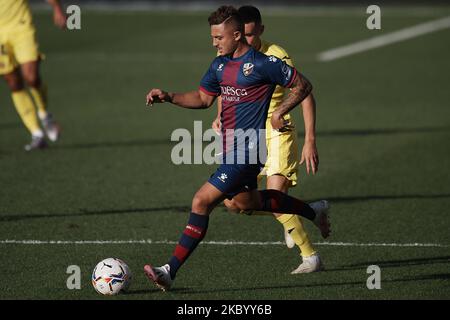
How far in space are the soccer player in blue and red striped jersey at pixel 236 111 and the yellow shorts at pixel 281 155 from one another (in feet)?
2.57

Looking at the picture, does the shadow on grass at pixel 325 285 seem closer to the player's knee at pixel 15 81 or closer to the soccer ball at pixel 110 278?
the soccer ball at pixel 110 278

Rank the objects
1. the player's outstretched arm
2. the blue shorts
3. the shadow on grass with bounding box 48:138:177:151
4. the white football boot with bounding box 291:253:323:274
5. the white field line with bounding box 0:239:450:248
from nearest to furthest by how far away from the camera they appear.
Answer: the player's outstretched arm < the blue shorts < the white football boot with bounding box 291:253:323:274 < the white field line with bounding box 0:239:450:248 < the shadow on grass with bounding box 48:138:177:151

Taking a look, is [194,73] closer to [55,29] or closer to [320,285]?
[55,29]

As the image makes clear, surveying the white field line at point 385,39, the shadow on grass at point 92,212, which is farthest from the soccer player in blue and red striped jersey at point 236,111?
the white field line at point 385,39

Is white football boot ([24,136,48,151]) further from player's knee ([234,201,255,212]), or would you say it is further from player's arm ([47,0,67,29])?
player's knee ([234,201,255,212])

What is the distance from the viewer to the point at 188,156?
15.3 meters

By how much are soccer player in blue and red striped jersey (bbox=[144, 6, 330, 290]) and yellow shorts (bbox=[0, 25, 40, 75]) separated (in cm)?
671

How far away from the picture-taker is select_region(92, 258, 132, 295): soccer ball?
851 cm

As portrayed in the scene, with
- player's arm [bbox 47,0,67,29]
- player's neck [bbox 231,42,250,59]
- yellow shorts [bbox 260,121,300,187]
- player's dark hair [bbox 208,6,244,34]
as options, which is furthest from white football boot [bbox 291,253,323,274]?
player's arm [bbox 47,0,67,29]

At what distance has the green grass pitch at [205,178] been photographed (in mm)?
9148

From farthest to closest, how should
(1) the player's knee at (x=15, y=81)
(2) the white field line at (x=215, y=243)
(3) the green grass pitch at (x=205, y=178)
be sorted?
(1) the player's knee at (x=15, y=81), (2) the white field line at (x=215, y=243), (3) the green grass pitch at (x=205, y=178)

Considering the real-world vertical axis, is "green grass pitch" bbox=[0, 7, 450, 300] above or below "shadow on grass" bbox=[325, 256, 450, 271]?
above

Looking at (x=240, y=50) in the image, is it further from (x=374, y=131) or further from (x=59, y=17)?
(x=374, y=131)
